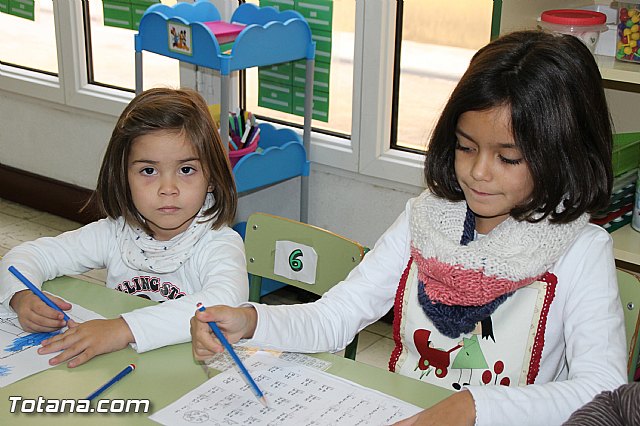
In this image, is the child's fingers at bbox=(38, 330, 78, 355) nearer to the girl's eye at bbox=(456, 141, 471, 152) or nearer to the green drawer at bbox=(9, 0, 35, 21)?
the girl's eye at bbox=(456, 141, 471, 152)

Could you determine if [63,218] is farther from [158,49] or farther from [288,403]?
[288,403]

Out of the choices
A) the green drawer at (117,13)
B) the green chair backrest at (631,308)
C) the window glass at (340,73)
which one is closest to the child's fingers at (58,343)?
the green chair backrest at (631,308)

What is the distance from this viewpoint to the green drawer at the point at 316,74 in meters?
2.82

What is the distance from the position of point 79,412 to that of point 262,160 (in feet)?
5.12

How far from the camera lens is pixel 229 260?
1621 millimetres

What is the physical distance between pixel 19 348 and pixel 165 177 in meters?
0.41

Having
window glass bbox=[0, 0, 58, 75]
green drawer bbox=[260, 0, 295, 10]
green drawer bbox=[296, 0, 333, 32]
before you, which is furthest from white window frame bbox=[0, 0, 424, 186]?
window glass bbox=[0, 0, 58, 75]

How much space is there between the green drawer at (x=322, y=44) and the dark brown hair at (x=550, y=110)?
147 cm

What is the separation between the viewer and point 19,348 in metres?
1.36

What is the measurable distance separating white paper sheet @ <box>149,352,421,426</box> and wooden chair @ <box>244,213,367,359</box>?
36cm

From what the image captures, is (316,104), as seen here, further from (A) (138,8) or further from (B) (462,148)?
(B) (462,148)

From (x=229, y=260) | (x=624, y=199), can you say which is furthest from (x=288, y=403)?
(x=624, y=199)

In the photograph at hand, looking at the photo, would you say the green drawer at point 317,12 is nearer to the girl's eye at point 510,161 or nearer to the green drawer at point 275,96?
the green drawer at point 275,96

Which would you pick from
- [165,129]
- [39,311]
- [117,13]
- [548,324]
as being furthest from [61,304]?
[117,13]
